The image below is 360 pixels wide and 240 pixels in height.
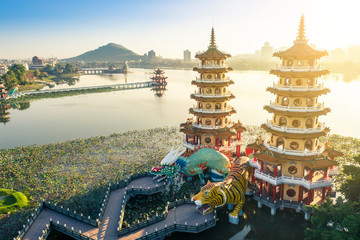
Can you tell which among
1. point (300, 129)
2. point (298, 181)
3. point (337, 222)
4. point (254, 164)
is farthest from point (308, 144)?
point (337, 222)

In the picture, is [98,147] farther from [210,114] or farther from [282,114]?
[282,114]

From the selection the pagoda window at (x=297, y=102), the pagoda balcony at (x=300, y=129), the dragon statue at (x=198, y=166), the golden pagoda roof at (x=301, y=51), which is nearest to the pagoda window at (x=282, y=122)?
the pagoda balcony at (x=300, y=129)

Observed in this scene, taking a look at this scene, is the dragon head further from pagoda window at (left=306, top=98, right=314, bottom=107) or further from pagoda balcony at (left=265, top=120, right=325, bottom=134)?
pagoda window at (left=306, top=98, right=314, bottom=107)

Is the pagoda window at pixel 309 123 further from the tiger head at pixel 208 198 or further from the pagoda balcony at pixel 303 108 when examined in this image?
the tiger head at pixel 208 198

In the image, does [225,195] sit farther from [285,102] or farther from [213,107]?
[213,107]

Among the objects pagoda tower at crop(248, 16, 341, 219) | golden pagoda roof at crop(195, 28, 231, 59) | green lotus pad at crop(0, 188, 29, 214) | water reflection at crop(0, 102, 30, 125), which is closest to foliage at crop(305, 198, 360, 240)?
pagoda tower at crop(248, 16, 341, 219)

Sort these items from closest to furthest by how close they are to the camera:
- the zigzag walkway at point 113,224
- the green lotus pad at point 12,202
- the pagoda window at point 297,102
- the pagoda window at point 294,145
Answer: the zigzag walkway at point 113,224, the pagoda window at point 297,102, the pagoda window at point 294,145, the green lotus pad at point 12,202

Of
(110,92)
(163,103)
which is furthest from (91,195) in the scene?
(110,92)
